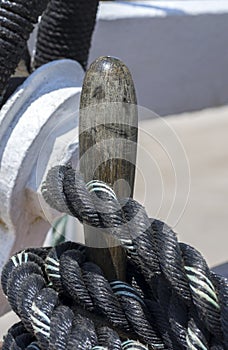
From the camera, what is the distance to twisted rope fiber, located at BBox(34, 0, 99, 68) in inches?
64.1

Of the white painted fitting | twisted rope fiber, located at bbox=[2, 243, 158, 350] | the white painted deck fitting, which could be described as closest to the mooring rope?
twisted rope fiber, located at bbox=[2, 243, 158, 350]

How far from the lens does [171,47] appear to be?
4.24 m

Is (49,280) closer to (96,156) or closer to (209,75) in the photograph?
(96,156)

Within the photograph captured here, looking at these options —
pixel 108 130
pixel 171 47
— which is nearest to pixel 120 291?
pixel 108 130

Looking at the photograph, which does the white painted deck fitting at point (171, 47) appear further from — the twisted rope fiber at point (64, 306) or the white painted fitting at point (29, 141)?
the twisted rope fiber at point (64, 306)

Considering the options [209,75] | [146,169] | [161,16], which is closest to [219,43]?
[209,75]

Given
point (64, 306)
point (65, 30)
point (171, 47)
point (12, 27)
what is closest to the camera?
point (64, 306)

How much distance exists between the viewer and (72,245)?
Result: 0.95 m

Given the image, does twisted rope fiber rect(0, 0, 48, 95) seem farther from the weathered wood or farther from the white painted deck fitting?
the white painted deck fitting

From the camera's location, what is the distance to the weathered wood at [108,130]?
0.89m

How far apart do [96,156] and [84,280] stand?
140 millimetres

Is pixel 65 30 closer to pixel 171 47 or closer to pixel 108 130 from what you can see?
pixel 108 130

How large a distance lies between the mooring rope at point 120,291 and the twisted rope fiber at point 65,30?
2.57 ft

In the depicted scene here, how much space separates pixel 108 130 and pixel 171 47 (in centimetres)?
343
